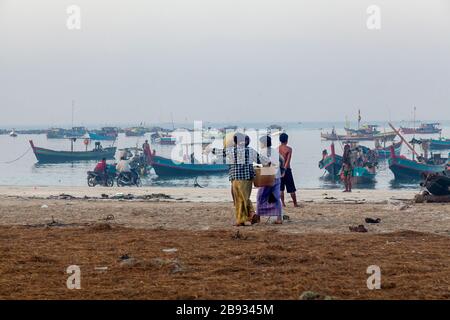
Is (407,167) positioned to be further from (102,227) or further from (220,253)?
(220,253)

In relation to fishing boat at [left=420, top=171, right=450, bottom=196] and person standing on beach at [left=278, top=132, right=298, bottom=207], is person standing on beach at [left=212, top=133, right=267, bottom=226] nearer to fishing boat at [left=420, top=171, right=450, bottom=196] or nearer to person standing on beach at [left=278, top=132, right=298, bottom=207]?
person standing on beach at [left=278, top=132, right=298, bottom=207]

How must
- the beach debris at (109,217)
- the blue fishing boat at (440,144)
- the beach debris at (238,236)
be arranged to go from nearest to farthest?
the beach debris at (238,236) → the beach debris at (109,217) → the blue fishing boat at (440,144)

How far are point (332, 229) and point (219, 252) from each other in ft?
10.8

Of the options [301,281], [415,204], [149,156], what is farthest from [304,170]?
[301,281]

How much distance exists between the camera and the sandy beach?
850cm

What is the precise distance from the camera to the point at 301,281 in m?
8.80

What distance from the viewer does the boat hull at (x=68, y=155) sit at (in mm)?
68438

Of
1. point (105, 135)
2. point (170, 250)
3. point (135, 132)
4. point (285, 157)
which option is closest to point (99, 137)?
point (105, 135)

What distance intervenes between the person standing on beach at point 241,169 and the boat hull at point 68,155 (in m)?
54.7

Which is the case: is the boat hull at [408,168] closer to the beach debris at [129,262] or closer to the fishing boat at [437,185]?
the fishing boat at [437,185]

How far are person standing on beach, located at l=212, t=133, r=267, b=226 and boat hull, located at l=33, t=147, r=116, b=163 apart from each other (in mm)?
54687

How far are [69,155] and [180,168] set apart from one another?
21198 mm

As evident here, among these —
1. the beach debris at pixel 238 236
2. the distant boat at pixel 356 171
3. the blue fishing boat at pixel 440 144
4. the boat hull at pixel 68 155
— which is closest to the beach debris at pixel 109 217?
the beach debris at pixel 238 236
